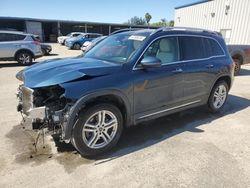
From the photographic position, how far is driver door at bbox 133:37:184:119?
3703mm

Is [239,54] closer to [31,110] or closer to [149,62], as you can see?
[149,62]

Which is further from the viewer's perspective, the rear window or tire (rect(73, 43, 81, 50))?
tire (rect(73, 43, 81, 50))

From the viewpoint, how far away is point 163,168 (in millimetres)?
3262

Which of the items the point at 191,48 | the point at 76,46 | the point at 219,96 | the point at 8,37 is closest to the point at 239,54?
the point at 219,96

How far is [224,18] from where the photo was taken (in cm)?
1991

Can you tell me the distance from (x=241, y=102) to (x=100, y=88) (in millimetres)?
5011

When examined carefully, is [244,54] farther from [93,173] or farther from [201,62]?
[93,173]

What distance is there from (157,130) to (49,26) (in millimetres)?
41028

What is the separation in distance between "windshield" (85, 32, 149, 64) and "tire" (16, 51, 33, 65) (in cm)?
905

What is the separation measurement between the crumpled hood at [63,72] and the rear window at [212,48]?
2404 mm

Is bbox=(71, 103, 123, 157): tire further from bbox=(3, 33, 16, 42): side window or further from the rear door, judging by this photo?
bbox=(3, 33, 16, 42): side window

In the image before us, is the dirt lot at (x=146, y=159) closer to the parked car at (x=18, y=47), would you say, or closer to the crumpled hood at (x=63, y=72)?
the crumpled hood at (x=63, y=72)

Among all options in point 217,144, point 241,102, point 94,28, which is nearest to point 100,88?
point 217,144

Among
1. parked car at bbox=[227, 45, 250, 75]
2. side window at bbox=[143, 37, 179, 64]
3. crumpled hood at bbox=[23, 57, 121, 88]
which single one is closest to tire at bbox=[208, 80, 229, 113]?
side window at bbox=[143, 37, 179, 64]
